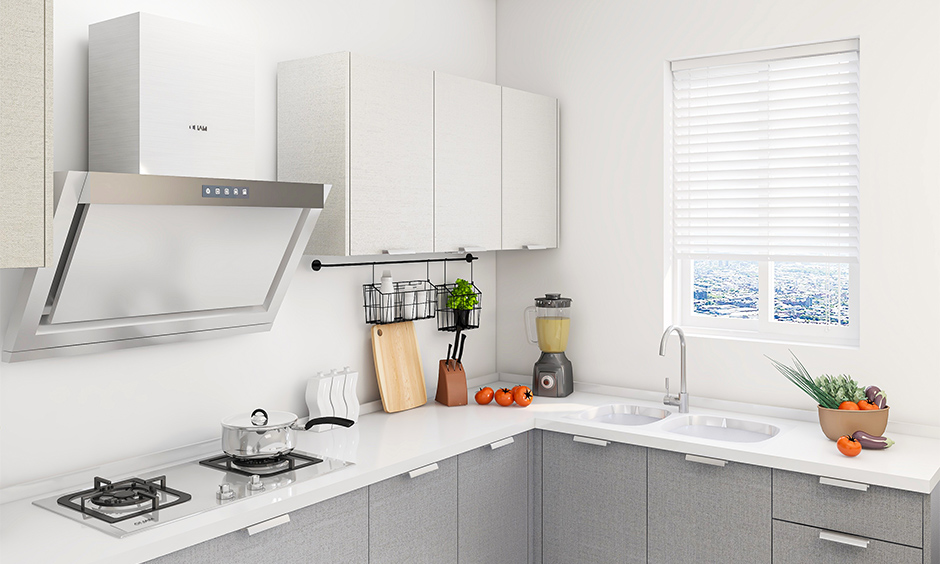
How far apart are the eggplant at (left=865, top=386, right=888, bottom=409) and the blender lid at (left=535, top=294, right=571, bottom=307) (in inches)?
49.0

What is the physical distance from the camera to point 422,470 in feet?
8.15

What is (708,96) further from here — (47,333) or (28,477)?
(28,477)

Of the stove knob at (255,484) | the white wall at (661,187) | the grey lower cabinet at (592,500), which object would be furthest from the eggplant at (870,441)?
the stove knob at (255,484)

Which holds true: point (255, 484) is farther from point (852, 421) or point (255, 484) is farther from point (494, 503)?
point (852, 421)

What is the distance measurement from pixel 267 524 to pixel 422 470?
1.96 ft

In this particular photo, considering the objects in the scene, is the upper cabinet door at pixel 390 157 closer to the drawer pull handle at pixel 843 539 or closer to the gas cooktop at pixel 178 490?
the gas cooktop at pixel 178 490

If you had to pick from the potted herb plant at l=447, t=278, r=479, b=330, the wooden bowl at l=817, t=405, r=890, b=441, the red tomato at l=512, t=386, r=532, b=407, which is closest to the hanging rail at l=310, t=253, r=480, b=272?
the potted herb plant at l=447, t=278, r=479, b=330

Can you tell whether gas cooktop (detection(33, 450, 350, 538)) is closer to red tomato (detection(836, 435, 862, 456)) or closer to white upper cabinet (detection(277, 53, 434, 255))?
white upper cabinet (detection(277, 53, 434, 255))

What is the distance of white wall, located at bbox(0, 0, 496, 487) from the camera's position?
6.95 ft

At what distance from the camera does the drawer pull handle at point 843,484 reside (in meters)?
2.33

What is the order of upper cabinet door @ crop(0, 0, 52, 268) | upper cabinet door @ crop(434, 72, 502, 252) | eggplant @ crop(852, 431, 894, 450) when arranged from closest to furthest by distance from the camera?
upper cabinet door @ crop(0, 0, 52, 268)
eggplant @ crop(852, 431, 894, 450)
upper cabinet door @ crop(434, 72, 502, 252)

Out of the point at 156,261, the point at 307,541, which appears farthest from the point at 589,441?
the point at 156,261

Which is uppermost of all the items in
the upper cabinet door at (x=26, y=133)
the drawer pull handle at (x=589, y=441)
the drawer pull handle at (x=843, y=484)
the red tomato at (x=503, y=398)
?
the upper cabinet door at (x=26, y=133)

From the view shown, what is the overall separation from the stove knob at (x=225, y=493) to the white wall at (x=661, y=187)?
1899mm
